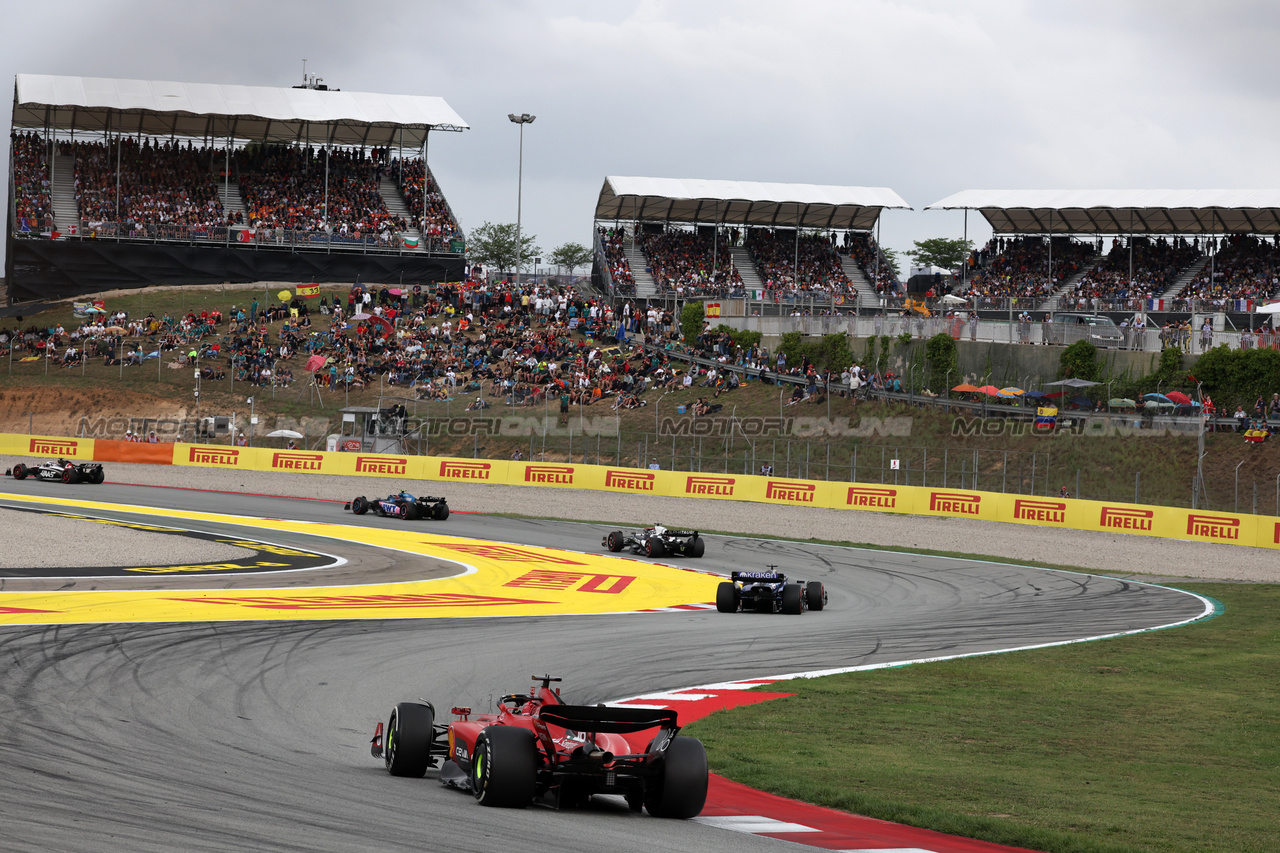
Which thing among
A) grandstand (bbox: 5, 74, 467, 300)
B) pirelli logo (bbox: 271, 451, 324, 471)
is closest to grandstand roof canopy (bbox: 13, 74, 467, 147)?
grandstand (bbox: 5, 74, 467, 300)

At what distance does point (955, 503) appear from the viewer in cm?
3566

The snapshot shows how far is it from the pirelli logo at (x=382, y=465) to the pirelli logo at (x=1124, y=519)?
2230 centimetres

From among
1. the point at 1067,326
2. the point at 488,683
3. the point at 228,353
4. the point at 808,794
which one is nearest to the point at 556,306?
the point at 228,353

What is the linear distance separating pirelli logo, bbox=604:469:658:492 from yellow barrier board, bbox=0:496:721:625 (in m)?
7.29

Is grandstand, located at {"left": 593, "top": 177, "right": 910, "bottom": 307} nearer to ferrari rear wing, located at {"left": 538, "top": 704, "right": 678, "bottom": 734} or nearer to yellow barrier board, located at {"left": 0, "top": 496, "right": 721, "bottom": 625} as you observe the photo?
yellow barrier board, located at {"left": 0, "top": 496, "right": 721, "bottom": 625}

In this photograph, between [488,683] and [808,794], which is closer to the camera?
[808,794]

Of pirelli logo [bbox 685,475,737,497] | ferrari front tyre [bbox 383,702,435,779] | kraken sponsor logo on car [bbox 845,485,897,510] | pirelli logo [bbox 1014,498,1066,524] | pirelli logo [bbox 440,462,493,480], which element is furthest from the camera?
pirelli logo [bbox 440,462,493,480]

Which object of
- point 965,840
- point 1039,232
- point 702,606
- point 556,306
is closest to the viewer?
point 965,840

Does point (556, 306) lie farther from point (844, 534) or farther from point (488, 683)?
point (488, 683)

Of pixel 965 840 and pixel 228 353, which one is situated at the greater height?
pixel 228 353

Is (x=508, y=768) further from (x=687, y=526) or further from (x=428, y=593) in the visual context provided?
(x=687, y=526)

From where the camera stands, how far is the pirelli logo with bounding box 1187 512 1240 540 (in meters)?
32.0

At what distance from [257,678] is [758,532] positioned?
2455cm

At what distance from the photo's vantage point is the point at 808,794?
30.3 feet
